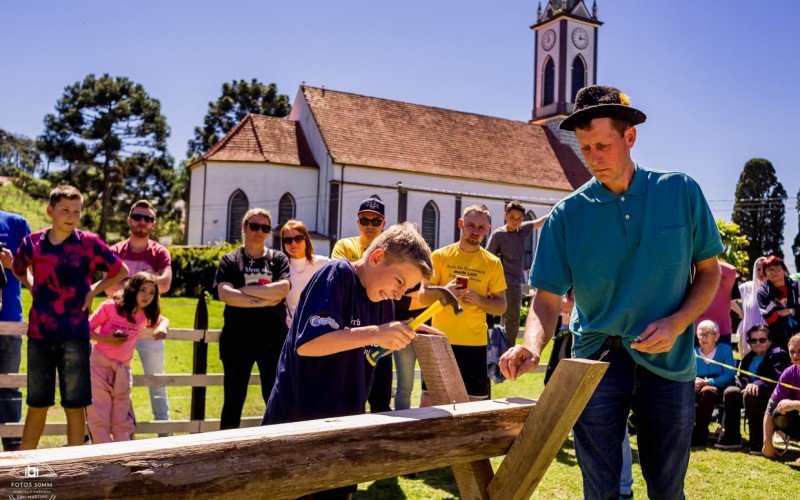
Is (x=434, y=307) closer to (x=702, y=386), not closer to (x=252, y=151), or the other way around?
(x=702, y=386)

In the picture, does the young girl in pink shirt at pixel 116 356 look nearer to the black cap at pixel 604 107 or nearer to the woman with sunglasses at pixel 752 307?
the black cap at pixel 604 107

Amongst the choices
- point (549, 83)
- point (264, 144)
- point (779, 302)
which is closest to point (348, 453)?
point (779, 302)

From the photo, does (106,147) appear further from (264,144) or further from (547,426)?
(547,426)

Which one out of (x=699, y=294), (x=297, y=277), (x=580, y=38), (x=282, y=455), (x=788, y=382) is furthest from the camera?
(x=580, y=38)

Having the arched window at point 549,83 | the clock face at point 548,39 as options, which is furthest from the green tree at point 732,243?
the clock face at point 548,39

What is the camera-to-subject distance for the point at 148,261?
7109 mm

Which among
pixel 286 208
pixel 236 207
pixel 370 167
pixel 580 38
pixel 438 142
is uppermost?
pixel 580 38

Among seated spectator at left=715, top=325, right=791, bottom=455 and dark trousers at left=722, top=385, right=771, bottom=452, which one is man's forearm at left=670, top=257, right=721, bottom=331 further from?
dark trousers at left=722, top=385, right=771, bottom=452

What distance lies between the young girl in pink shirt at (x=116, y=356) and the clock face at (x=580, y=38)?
171 feet

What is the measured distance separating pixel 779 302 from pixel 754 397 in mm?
1477

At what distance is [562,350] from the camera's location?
7.78 meters

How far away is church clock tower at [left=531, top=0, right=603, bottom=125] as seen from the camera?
172 feet

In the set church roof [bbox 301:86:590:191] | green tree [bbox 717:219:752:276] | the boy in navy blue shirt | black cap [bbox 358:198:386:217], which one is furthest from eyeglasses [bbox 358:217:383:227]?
church roof [bbox 301:86:590:191]

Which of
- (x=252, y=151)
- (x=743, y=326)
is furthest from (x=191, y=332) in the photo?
(x=252, y=151)
